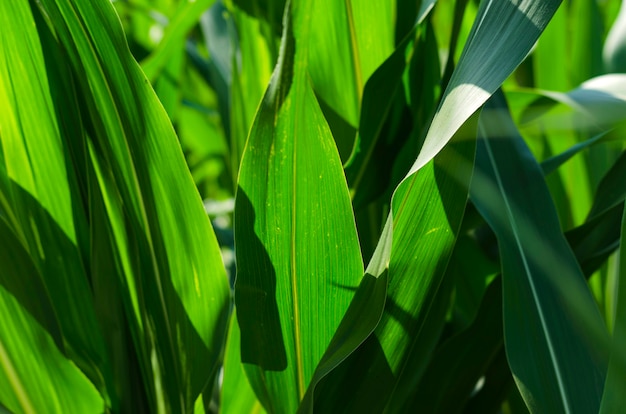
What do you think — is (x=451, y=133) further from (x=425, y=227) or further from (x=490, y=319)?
(x=490, y=319)

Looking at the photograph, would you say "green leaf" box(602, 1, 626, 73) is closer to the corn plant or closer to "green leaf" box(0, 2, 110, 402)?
the corn plant

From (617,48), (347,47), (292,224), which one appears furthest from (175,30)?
(617,48)

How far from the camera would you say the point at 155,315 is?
0.43m

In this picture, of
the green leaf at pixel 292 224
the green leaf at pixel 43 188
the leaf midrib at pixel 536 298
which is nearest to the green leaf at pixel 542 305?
the leaf midrib at pixel 536 298

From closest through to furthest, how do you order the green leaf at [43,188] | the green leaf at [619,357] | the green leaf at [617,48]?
the green leaf at [619,357] → the green leaf at [43,188] → the green leaf at [617,48]

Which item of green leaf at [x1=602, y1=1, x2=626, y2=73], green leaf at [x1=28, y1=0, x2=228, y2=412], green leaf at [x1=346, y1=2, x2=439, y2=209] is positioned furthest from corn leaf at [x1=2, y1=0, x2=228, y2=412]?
green leaf at [x1=602, y1=1, x2=626, y2=73]

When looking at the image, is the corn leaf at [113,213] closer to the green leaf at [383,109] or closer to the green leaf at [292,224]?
the green leaf at [292,224]

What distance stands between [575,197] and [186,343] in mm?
480

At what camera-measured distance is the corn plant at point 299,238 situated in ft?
1.21

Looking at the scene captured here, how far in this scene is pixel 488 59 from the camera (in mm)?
333

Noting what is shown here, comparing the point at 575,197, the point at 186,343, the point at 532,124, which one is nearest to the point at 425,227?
the point at 186,343

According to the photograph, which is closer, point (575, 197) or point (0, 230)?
point (0, 230)

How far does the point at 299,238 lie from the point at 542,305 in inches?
6.2

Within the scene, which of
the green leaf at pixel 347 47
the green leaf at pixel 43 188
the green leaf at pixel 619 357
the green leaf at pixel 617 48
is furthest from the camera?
the green leaf at pixel 617 48
